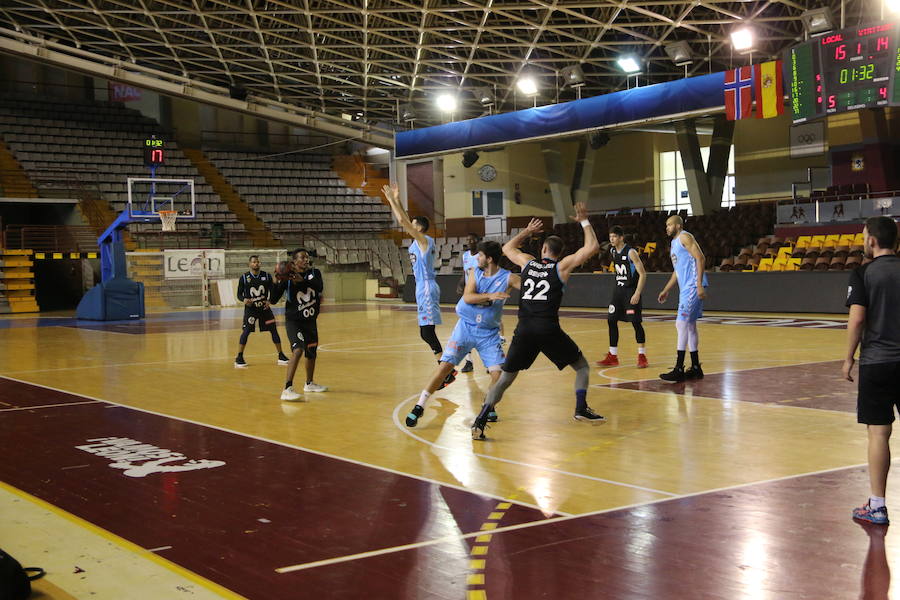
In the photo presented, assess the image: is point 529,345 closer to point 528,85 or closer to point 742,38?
point 742,38

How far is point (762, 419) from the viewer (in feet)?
29.2

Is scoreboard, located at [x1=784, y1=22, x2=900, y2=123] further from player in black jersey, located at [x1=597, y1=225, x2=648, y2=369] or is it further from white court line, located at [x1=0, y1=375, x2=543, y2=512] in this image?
white court line, located at [x1=0, y1=375, x2=543, y2=512]

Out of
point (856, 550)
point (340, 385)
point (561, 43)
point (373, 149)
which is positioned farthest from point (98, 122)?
point (856, 550)

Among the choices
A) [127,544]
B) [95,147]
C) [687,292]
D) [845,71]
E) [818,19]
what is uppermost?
[818,19]

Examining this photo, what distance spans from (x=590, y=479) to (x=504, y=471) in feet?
2.22

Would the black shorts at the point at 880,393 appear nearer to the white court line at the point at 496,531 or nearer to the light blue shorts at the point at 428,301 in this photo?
the white court line at the point at 496,531

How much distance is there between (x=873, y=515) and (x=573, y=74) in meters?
30.1

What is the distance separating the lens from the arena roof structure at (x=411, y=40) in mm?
29000

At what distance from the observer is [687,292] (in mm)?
11586

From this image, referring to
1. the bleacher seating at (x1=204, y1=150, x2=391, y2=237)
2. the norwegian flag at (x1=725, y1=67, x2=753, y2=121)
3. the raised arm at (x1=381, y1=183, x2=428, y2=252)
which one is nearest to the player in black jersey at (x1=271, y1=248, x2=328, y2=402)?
the raised arm at (x1=381, y1=183, x2=428, y2=252)

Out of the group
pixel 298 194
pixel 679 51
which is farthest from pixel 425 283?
pixel 298 194

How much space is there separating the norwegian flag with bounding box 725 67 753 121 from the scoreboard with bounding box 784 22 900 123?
10.5 ft

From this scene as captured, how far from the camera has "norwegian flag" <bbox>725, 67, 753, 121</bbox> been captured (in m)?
27.3

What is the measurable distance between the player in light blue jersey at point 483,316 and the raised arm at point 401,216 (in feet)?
4.31
